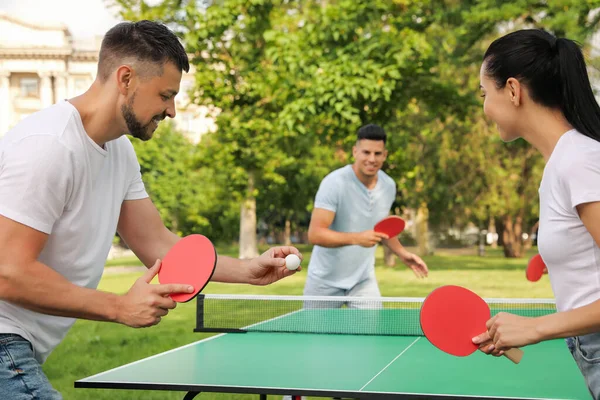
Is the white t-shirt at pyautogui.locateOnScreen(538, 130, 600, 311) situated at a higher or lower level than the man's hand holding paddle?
higher

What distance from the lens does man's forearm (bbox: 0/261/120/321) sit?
8.60 feet

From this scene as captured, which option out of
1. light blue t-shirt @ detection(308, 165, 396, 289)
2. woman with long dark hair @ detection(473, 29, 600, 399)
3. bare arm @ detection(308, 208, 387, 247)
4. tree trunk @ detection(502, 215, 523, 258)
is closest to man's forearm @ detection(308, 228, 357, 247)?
bare arm @ detection(308, 208, 387, 247)

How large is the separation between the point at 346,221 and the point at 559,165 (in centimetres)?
430

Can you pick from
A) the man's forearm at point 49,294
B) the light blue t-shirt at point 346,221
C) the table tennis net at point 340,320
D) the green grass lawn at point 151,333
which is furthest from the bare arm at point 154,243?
the green grass lawn at point 151,333

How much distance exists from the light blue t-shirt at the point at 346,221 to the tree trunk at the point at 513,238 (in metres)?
29.5

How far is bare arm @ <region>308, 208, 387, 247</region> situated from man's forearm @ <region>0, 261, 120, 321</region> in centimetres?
337

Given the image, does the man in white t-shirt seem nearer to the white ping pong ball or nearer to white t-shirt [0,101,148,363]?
white t-shirt [0,101,148,363]

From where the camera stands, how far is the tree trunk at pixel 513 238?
36.0 m

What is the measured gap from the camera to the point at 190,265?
2.90m

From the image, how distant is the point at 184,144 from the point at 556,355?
139 ft

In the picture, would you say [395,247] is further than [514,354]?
Yes

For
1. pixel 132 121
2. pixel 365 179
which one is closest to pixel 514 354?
pixel 132 121

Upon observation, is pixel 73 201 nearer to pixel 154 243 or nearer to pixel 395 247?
pixel 154 243

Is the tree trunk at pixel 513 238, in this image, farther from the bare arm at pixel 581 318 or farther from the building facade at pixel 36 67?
the building facade at pixel 36 67
